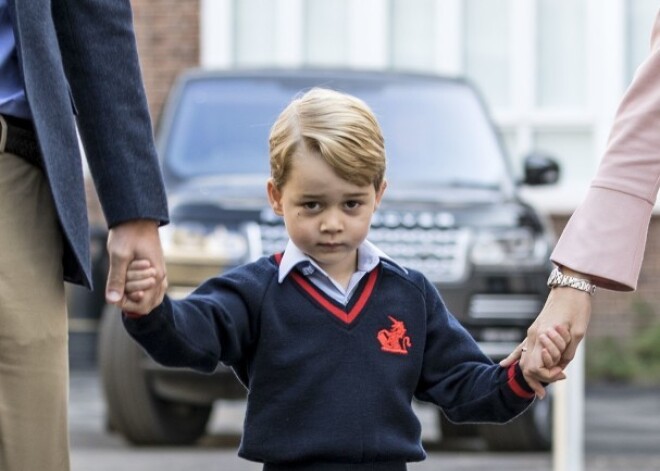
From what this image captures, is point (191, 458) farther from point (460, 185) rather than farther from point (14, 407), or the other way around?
point (14, 407)

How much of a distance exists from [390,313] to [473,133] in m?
6.31

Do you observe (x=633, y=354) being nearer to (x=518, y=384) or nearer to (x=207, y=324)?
(x=518, y=384)

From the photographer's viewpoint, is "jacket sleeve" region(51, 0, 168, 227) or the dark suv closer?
"jacket sleeve" region(51, 0, 168, 227)

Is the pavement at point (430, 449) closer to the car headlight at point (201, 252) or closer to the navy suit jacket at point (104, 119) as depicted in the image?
the car headlight at point (201, 252)

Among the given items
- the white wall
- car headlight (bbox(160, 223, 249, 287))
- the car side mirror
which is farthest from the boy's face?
the white wall

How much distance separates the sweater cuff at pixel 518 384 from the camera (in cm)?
360

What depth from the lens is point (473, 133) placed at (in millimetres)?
9867

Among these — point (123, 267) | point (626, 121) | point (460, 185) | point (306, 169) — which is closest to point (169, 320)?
point (123, 267)

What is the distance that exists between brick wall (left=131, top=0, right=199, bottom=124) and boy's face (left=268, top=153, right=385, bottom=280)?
13.0m

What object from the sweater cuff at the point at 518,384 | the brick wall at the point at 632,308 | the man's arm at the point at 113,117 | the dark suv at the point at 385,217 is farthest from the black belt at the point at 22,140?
the brick wall at the point at 632,308

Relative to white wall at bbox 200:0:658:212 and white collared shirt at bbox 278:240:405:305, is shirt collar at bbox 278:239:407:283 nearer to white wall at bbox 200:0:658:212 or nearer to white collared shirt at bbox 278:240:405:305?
white collared shirt at bbox 278:240:405:305

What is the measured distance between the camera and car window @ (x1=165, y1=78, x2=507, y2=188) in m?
9.55

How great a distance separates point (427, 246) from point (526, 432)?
115 centimetres

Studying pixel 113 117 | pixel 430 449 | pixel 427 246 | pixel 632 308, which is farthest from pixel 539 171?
pixel 113 117
